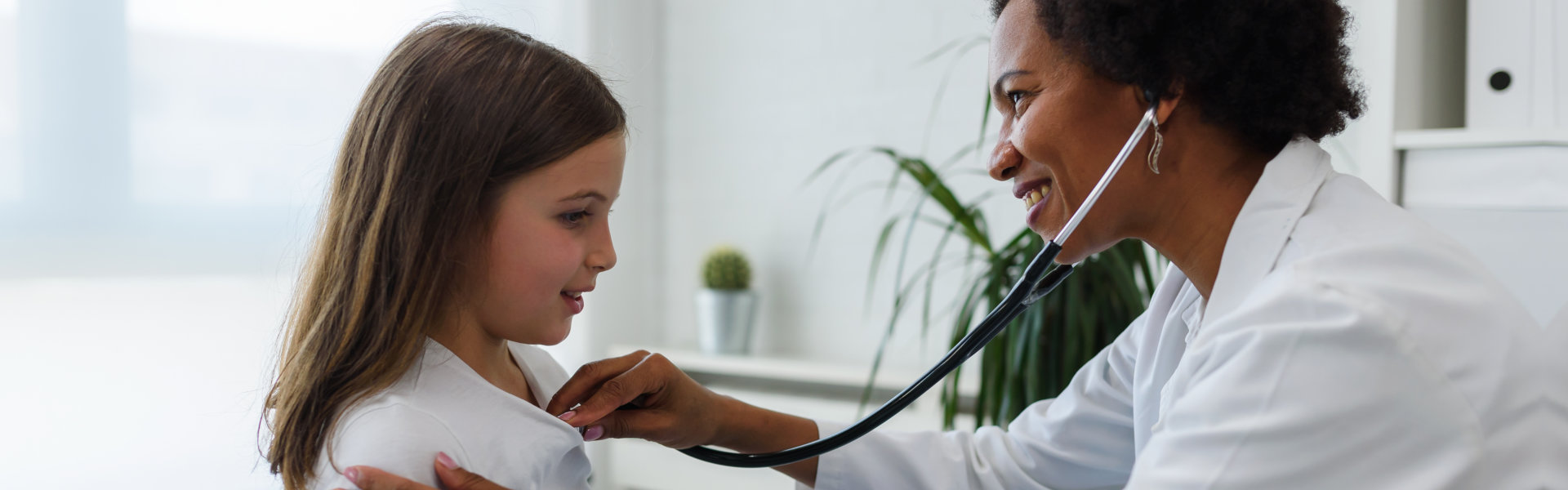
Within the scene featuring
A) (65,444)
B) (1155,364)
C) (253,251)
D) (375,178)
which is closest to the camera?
(375,178)

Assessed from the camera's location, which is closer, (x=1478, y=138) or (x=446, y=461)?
(x=446, y=461)

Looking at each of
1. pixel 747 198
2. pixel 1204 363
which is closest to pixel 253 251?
pixel 747 198

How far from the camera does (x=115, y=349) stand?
1729 mm

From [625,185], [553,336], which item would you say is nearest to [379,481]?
[553,336]

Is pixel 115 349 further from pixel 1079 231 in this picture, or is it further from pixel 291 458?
pixel 1079 231

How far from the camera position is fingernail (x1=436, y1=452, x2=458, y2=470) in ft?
2.66

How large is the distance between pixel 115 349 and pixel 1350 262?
72.0 inches

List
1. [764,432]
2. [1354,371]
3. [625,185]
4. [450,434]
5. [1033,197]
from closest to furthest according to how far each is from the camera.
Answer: [1354,371], [450,434], [1033,197], [764,432], [625,185]

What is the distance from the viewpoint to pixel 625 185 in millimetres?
2898

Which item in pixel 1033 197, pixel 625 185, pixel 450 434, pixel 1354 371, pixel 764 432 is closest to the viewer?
pixel 1354 371

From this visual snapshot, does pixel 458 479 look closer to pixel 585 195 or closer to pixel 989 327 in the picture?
pixel 585 195

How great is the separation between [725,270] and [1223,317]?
1.81 m

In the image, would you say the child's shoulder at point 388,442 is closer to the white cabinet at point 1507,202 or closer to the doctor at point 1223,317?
the doctor at point 1223,317

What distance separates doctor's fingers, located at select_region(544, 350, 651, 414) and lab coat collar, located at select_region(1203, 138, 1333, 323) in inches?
22.6
